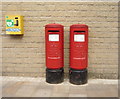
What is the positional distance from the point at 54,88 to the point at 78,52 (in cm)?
113

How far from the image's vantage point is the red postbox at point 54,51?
5.05m

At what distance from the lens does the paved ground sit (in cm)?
449

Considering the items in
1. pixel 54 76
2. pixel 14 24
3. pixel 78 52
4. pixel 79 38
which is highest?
pixel 14 24

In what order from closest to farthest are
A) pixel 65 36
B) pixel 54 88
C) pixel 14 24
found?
pixel 54 88, pixel 14 24, pixel 65 36

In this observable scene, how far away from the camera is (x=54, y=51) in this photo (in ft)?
16.8

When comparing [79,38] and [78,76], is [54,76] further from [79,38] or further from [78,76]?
[79,38]

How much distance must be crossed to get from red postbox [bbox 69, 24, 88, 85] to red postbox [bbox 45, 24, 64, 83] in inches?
12.0

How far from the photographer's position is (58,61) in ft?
17.1

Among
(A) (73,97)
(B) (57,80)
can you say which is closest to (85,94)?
(A) (73,97)

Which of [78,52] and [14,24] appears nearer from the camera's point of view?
[78,52]

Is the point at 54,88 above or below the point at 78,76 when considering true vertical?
below

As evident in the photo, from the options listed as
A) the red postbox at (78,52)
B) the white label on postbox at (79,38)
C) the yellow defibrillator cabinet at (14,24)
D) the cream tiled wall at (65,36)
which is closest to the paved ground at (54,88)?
the red postbox at (78,52)

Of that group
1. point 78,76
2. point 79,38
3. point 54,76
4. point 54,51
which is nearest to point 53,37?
point 54,51

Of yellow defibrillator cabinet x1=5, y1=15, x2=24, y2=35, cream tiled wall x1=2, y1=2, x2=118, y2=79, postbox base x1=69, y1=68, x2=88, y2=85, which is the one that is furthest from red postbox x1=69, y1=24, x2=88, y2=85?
yellow defibrillator cabinet x1=5, y1=15, x2=24, y2=35
